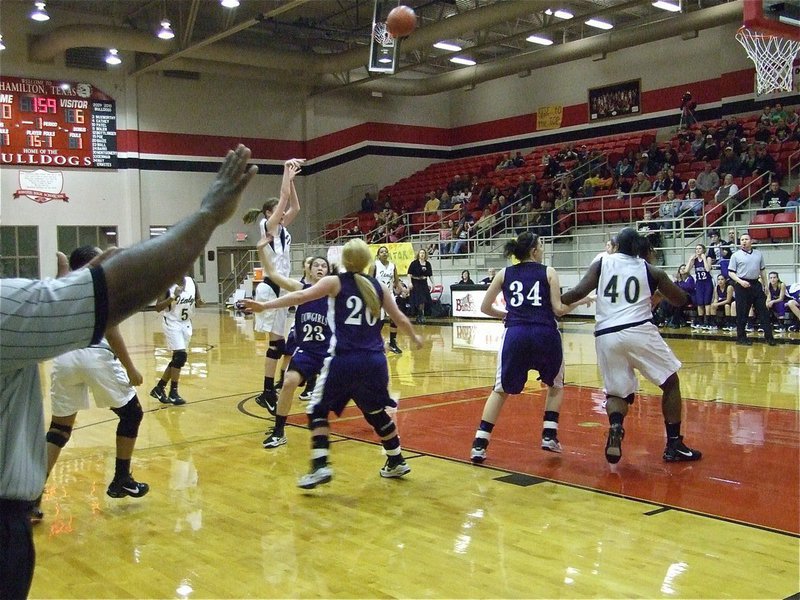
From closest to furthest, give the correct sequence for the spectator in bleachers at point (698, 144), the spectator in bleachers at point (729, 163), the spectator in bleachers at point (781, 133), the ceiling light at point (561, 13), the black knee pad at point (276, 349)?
the black knee pad at point (276, 349), the spectator in bleachers at point (729, 163), the spectator in bleachers at point (781, 133), the spectator in bleachers at point (698, 144), the ceiling light at point (561, 13)

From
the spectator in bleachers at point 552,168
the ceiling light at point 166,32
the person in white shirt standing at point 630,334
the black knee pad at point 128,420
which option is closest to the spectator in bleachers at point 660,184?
the spectator in bleachers at point 552,168

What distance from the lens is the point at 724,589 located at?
12.1ft

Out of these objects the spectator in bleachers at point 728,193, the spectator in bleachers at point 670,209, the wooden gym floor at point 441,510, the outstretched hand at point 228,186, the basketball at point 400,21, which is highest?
the basketball at point 400,21

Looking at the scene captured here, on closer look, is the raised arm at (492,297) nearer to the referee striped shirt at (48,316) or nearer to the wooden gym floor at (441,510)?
A: the wooden gym floor at (441,510)

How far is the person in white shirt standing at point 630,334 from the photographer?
6.06 metres

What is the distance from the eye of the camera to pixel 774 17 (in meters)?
8.34

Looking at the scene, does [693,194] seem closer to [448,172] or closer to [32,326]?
[448,172]

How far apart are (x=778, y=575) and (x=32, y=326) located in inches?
142

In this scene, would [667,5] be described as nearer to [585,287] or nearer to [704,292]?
[704,292]

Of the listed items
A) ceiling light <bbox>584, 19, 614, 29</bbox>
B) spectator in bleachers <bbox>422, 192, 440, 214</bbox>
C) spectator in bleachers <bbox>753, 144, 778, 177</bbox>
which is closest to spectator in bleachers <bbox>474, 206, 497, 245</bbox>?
spectator in bleachers <bbox>422, 192, 440, 214</bbox>

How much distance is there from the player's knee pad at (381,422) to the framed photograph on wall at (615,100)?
24.0 m

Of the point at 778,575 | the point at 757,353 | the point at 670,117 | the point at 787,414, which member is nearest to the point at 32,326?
the point at 778,575

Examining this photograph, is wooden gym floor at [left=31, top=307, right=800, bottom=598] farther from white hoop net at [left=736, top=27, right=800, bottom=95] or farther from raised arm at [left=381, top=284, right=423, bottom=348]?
white hoop net at [left=736, top=27, right=800, bottom=95]

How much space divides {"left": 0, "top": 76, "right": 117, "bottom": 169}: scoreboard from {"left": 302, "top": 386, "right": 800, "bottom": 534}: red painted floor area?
869 inches
